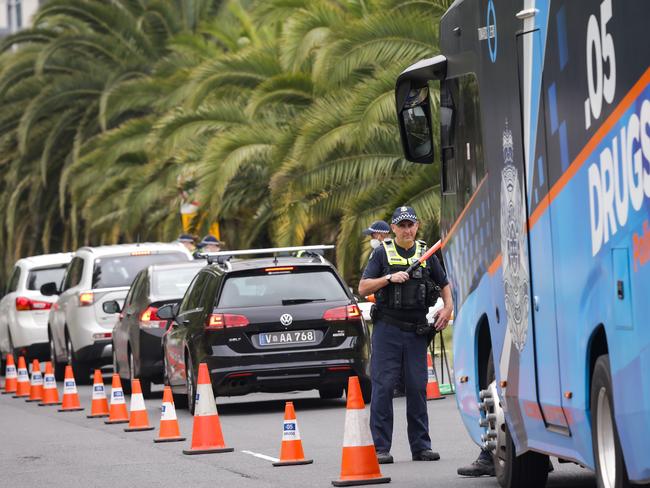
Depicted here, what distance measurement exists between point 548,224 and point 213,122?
2194 centimetres

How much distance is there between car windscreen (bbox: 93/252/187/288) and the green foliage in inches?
124

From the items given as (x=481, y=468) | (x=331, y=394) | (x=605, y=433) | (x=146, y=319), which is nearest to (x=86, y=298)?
(x=146, y=319)

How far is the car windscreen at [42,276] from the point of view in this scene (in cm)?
2636

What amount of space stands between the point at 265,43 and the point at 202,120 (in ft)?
5.95

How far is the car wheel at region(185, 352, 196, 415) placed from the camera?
16781mm

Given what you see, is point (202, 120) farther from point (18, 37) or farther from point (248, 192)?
point (18, 37)

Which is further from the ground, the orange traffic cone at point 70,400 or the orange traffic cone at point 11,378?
the orange traffic cone at point 11,378

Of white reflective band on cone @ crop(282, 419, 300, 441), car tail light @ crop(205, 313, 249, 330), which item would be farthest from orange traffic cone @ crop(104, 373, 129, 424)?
white reflective band on cone @ crop(282, 419, 300, 441)

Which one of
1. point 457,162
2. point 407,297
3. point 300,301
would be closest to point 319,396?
point 300,301

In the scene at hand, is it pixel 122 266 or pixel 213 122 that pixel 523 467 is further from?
pixel 213 122

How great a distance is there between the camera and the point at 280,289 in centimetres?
1677

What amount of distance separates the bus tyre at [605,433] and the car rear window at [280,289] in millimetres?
9426

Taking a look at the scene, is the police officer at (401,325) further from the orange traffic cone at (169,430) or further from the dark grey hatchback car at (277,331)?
the dark grey hatchback car at (277,331)

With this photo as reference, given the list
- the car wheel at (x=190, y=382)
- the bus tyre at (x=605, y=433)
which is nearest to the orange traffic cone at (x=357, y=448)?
the bus tyre at (x=605, y=433)
